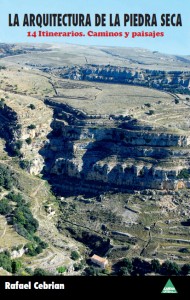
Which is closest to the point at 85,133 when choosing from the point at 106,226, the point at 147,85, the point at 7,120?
the point at 7,120

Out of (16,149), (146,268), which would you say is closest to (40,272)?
(146,268)

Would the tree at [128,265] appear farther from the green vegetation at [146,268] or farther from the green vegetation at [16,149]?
the green vegetation at [16,149]

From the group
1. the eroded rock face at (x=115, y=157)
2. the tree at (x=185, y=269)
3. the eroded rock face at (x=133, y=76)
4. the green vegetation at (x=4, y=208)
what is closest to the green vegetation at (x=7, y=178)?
the green vegetation at (x=4, y=208)

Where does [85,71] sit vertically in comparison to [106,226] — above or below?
above

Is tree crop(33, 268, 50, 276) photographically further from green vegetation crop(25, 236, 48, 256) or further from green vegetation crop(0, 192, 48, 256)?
green vegetation crop(0, 192, 48, 256)

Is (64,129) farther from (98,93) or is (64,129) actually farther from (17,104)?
(98,93)

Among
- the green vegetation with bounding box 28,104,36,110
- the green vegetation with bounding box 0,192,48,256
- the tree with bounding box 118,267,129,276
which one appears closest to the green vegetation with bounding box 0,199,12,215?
the green vegetation with bounding box 0,192,48,256
